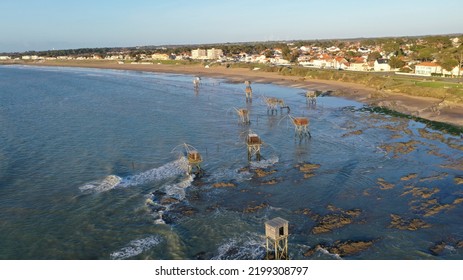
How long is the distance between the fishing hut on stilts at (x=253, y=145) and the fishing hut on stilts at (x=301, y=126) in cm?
788

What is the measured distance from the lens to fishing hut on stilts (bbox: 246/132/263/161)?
3525 cm

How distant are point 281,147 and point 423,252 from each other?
2117 centimetres

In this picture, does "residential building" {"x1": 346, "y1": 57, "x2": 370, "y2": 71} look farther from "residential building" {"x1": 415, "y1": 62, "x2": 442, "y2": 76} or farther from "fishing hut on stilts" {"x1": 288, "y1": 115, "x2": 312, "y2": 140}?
"fishing hut on stilts" {"x1": 288, "y1": 115, "x2": 312, "y2": 140}

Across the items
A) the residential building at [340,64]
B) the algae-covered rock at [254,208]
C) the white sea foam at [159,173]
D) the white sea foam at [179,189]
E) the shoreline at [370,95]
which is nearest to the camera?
the algae-covered rock at [254,208]

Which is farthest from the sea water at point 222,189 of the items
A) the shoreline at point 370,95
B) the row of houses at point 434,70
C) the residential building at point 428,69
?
the residential building at point 428,69

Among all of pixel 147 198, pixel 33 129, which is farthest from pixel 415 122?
pixel 33 129

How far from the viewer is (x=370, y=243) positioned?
21766mm

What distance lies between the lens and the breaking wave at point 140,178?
98.1 feet

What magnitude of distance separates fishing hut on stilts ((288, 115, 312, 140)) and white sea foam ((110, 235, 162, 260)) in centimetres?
2404

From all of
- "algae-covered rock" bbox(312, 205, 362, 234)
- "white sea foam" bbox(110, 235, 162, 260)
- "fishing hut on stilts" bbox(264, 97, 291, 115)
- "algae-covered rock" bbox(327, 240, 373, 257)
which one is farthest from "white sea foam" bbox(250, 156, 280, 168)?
"fishing hut on stilts" bbox(264, 97, 291, 115)

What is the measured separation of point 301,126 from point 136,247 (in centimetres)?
2667

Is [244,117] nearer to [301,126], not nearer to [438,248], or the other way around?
[301,126]

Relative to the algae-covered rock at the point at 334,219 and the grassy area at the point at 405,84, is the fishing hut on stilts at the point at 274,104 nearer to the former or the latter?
the grassy area at the point at 405,84

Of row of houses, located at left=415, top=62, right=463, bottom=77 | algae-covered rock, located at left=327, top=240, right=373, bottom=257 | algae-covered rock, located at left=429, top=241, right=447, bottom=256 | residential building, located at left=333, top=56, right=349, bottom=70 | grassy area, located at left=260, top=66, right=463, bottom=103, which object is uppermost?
residential building, located at left=333, top=56, right=349, bottom=70
